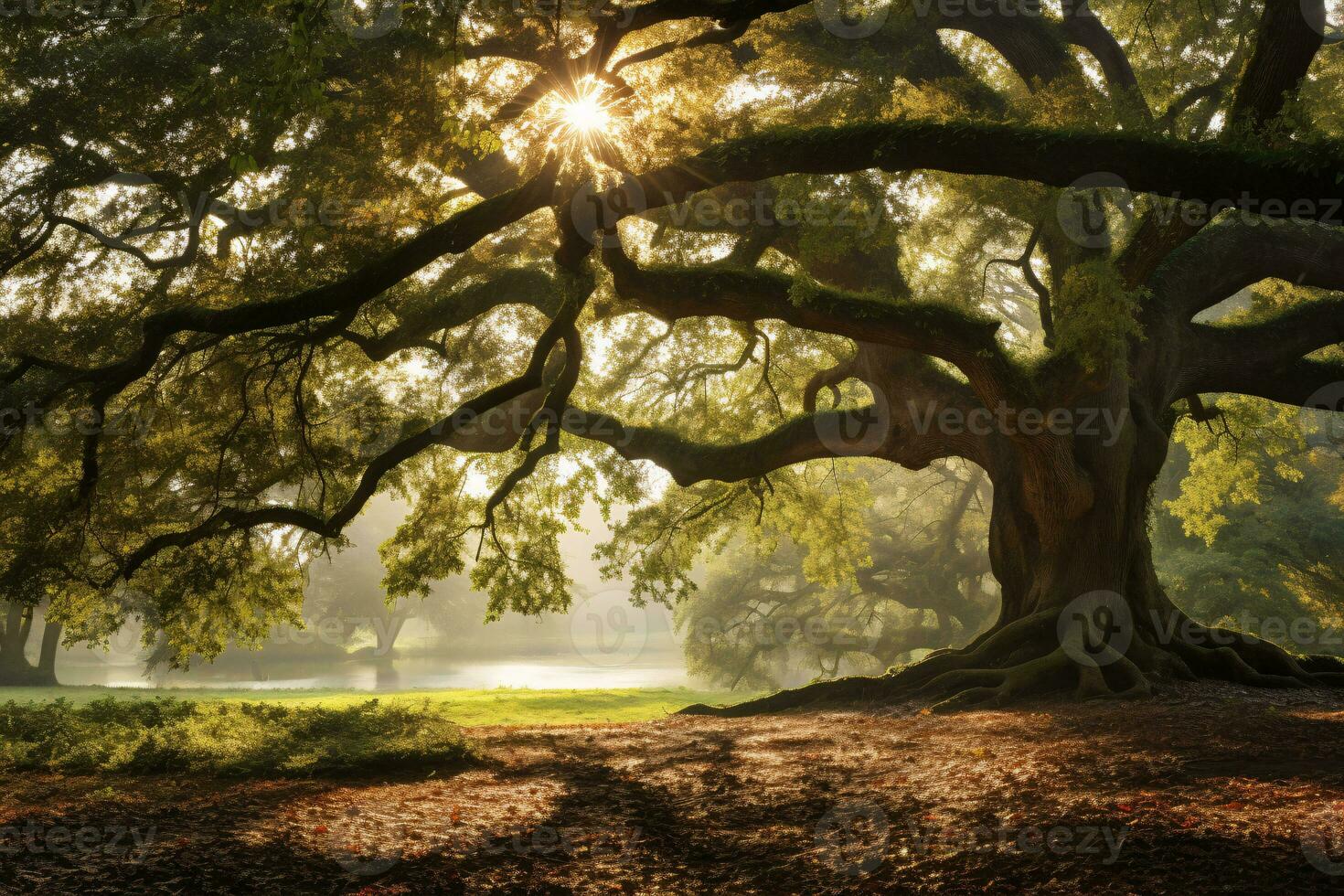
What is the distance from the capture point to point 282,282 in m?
10.0

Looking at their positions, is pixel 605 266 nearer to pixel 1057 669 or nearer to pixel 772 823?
pixel 772 823

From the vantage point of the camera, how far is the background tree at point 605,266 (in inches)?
311

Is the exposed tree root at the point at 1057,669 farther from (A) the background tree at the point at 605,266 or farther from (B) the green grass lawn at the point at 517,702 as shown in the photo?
(B) the green grass lawn at the point at 517,702

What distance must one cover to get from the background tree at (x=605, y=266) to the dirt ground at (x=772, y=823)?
3981mm

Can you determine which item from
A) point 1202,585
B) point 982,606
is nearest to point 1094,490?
point 1202,585

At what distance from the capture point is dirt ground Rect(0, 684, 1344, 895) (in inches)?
165

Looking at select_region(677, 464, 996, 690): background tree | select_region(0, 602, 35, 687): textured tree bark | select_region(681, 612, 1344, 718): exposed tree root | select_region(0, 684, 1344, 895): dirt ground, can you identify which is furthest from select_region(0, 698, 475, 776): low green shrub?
select_region(0, 602, 35, 687): textured tree bark

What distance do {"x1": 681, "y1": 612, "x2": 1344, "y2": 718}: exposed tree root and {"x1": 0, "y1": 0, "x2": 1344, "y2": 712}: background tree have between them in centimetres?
6

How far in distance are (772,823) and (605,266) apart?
701 centimetres

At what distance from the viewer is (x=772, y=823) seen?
5.51m

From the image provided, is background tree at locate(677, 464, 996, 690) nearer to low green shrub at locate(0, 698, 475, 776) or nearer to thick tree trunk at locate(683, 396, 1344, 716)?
thick tree trunk at locate(683, 396, 1344, 716)

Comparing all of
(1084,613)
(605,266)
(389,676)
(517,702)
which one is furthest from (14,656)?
(1084,613)

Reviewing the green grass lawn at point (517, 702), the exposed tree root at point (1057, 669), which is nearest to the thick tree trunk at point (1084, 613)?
the exposed tree root at point (1057, 669)

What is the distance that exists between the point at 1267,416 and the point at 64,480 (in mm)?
23096
